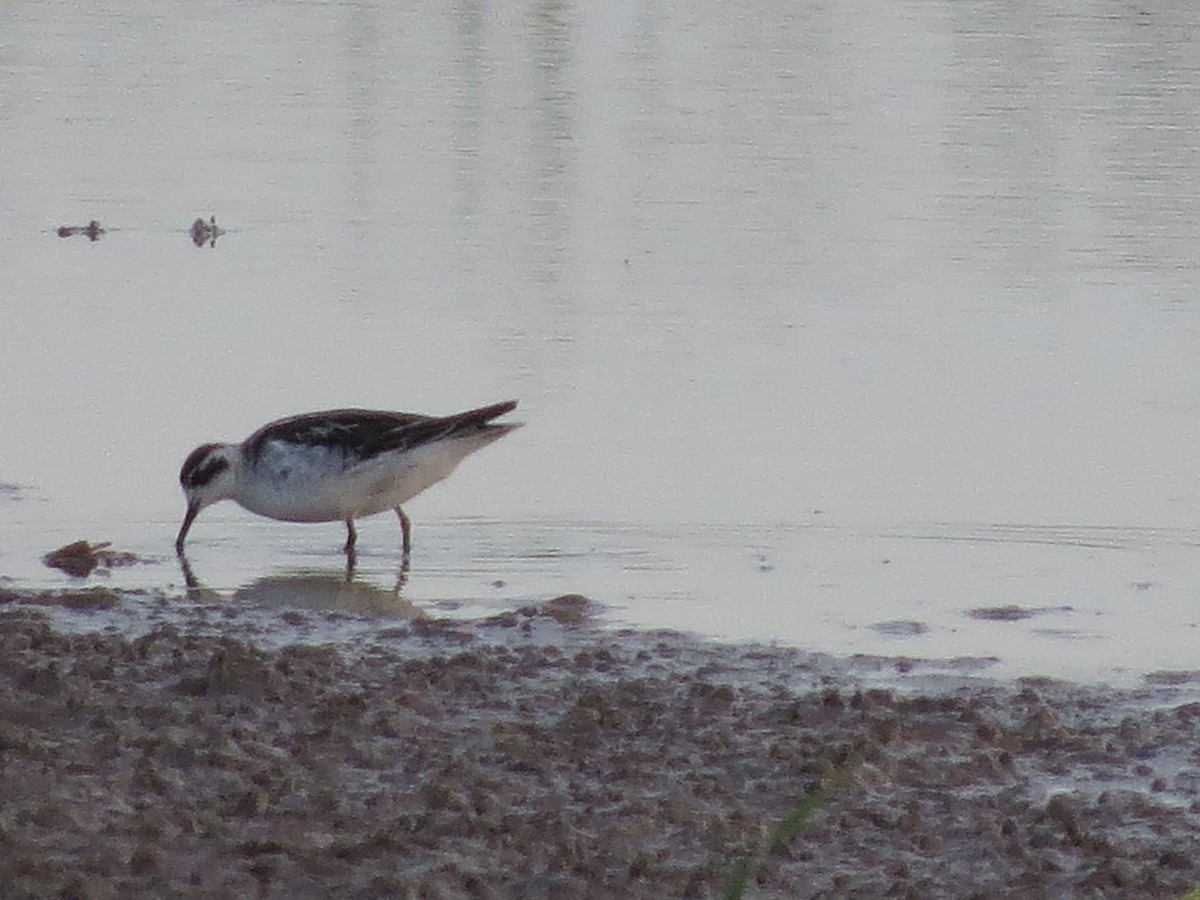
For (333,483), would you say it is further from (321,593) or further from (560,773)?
(560,773)

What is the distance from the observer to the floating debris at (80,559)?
28.0 ft

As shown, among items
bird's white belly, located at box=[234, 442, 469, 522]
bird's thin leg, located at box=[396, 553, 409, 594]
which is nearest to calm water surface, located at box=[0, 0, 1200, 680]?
bird's thin leg, located at box=[396, 553, 409, 594]

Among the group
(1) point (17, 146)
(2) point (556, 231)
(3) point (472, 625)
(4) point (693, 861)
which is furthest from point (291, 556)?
(1) point (17, 146)

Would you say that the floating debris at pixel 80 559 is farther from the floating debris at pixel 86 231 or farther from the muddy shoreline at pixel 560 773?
the floating debris at pixel 86 231

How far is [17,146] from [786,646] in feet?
33.3

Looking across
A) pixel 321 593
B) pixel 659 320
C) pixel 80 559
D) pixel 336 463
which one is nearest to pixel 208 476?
pixel 336 463

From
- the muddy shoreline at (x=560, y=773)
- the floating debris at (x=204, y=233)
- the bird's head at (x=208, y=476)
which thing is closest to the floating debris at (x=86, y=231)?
the floating debris at (x=204, y=233)

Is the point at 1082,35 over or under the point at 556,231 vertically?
over

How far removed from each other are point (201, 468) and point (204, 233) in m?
5.13

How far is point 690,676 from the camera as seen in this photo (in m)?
7.16

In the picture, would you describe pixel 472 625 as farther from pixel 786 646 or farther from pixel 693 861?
pixel 693 861

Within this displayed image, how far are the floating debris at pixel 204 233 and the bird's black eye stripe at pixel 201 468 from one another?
494cm

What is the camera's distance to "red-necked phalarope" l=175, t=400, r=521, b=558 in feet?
29.6

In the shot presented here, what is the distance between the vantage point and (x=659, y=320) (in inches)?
479
